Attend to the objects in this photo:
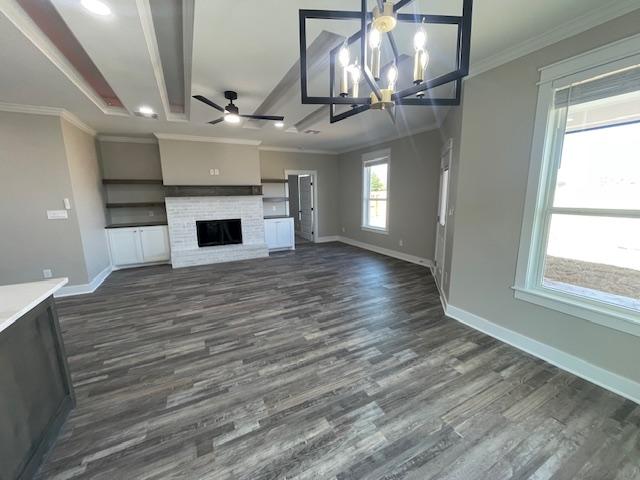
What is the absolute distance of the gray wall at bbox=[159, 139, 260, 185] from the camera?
5223mm

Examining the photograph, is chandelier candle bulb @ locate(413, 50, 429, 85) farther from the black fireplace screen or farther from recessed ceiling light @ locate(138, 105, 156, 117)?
the black fireplace screen

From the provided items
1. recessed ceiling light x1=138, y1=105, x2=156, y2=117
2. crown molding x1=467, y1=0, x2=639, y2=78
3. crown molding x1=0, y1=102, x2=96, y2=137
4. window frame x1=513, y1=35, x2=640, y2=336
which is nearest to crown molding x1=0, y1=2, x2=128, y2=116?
recessed ceiling light x1=138, y1=105, x2=156, y2=117

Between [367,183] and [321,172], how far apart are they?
1.43m

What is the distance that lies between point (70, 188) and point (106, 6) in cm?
310

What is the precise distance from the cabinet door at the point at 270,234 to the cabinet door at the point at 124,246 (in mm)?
2586

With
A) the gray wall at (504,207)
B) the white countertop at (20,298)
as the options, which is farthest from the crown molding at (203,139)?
the gray wall at (504,207)

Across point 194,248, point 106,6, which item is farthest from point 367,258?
point 106,6

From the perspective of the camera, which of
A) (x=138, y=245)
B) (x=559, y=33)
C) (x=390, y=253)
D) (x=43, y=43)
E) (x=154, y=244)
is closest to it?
(x=559, y=33)

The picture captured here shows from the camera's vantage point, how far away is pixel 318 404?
181 centimetres

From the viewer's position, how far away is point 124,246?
199 inches

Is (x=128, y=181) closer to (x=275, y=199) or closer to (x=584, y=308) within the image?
(x=275, y=199)

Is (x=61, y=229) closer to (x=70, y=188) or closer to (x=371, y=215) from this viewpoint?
(x=70, y=188)

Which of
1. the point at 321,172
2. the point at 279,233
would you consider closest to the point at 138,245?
the point at 279,233

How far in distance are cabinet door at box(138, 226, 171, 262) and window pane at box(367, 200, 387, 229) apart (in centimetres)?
465
